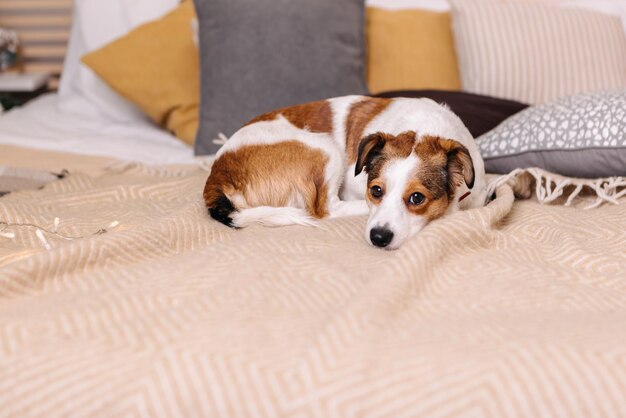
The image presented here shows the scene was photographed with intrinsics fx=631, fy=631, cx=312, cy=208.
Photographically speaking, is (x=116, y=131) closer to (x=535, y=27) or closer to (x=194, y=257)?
(x=194, y=257)

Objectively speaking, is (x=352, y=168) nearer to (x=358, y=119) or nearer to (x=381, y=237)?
(x=358, y=119)

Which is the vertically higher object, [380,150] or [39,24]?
[380,150]

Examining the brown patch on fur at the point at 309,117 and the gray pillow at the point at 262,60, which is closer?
the brown patch on fur at the point at 309,117

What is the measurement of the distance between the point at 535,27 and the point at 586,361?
2.10 m

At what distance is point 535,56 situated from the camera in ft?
8.89

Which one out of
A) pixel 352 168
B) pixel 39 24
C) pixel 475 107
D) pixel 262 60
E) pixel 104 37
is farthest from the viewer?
pixel 39 24

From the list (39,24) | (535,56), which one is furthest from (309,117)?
(39,24)

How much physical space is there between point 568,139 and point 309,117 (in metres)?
0.81

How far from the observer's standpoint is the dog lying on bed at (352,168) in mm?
1644

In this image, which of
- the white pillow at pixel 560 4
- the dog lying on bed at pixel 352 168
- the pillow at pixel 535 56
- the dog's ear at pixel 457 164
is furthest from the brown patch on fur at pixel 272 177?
the white pillow at pixel 560 4

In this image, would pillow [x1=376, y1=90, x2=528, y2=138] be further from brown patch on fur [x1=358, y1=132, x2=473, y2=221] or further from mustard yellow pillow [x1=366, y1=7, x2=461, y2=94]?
brown patch on fur [x1=358, y1=132, x2=473, y2=221]

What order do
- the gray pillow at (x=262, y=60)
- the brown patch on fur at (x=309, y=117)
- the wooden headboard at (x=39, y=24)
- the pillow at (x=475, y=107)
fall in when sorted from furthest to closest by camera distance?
1. the wooden headboard at (x=39, y=24)
2. the gray pillow at (x=262, y=60)
3. the pillow at (x=475, y=107)
4. the brown patch on fur at (x=309, y=117)

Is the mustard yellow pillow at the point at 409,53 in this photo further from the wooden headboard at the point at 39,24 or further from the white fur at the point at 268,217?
the wooden headboard at the point at 39,24

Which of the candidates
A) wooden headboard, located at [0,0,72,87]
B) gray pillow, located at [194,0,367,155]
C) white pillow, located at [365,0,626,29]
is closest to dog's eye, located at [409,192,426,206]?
gray pillow, located at [194,0,367,155]
